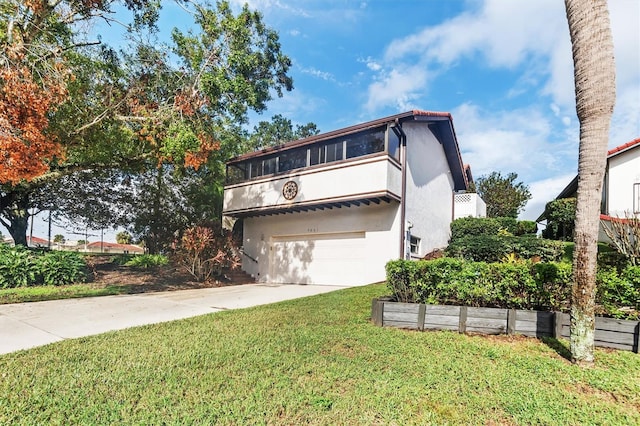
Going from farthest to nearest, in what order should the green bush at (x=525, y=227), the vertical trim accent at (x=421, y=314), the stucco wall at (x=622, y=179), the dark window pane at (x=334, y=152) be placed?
the green bush at (x=525, y=227)
the stucco wall at (x=622, y=179)
the dark window pane at (x=334, y=152)
the vertical trim accent at (x=421, y=314)

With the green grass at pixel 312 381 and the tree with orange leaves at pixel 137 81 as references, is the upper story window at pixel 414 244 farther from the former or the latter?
the green grass at pixel 312 381

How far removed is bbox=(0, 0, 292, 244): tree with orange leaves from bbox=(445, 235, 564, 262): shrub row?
9.22m

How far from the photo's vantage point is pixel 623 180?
46.7 feet

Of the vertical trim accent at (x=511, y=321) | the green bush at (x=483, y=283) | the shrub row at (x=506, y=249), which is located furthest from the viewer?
the shrub row at (x=506, y=249)

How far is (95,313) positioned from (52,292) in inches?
127

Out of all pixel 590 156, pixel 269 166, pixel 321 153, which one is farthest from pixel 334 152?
pixel 590 156

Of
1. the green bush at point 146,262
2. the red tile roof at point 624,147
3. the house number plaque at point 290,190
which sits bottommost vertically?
the green bush at point 146,262

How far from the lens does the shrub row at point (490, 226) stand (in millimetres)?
14672

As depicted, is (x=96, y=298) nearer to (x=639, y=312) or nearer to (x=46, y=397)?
(x=46, y=397)

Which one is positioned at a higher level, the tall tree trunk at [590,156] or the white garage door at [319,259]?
the tall tree trunk at [590,156]

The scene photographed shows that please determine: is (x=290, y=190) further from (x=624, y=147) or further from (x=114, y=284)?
(x=624, y=147)

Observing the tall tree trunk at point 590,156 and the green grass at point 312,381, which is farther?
the tall tree trunk at point 590,156

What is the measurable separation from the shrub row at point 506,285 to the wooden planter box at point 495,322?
30 centimetres

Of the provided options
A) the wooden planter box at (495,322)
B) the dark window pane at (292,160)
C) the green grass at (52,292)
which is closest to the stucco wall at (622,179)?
the wooden planter box at (495,322)
